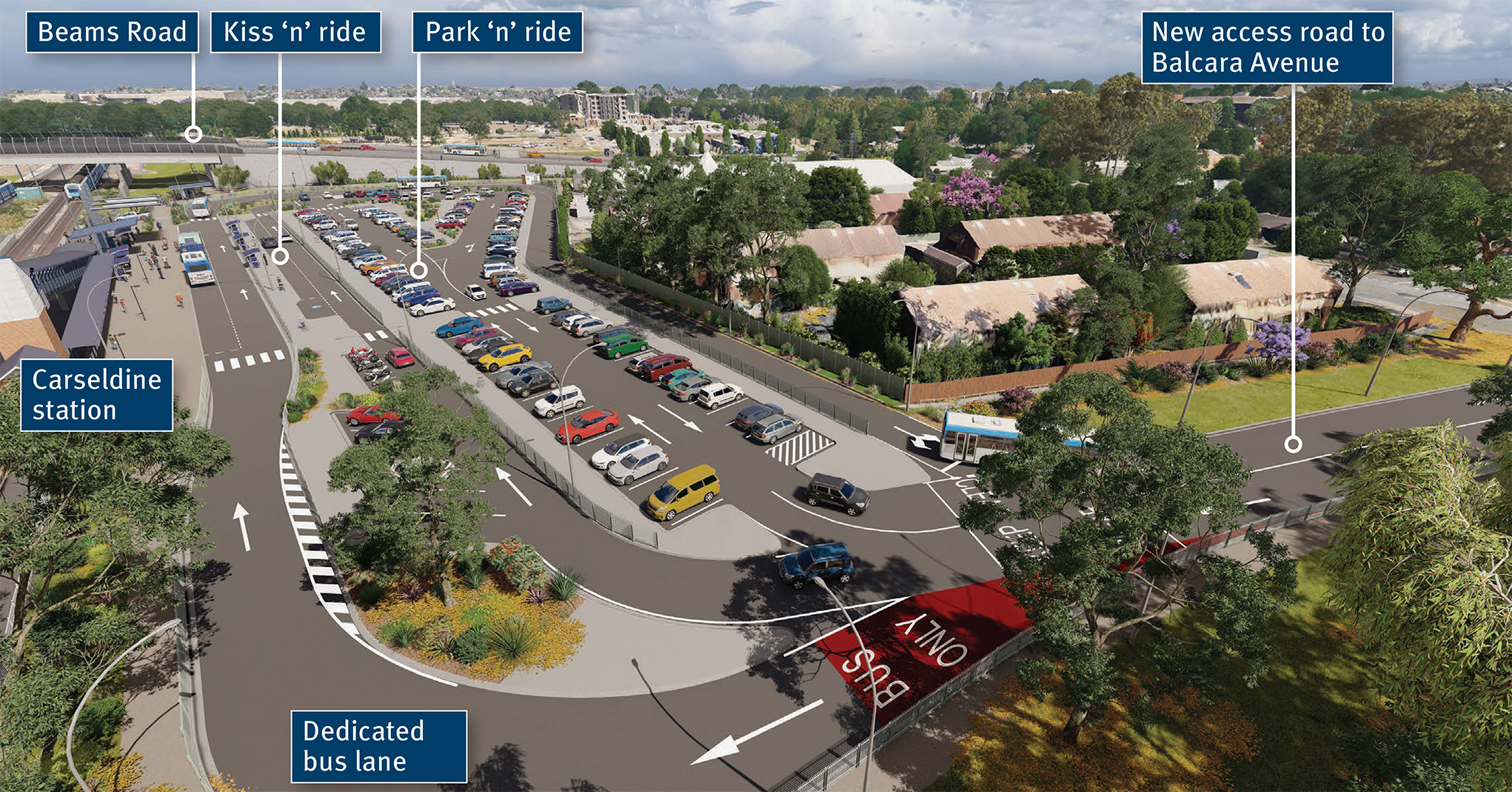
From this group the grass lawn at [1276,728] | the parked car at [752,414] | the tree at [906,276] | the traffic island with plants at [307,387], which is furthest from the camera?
the tree at [906,276]

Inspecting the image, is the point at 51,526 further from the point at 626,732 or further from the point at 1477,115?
the point at 1477,115

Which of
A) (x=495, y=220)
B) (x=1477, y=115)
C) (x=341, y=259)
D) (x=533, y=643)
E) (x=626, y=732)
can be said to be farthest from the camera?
(x=495, y=220)

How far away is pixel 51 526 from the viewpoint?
21312 mm

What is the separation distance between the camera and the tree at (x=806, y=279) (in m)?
67.8

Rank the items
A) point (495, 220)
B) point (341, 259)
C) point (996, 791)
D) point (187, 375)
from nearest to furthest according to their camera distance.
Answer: point (996, 791) → point (187, 375) → point (341, 259) → point (495, 220)

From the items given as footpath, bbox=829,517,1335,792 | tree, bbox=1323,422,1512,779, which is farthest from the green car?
tree, bbox=1323,422,1512,779

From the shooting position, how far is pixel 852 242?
85.2 meters

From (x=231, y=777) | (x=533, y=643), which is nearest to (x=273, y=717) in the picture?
(x=231, y=777)

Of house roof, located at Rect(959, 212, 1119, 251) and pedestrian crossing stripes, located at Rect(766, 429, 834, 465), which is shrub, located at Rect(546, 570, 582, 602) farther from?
house roof, located at Rect(959, 212, 1119, 251)

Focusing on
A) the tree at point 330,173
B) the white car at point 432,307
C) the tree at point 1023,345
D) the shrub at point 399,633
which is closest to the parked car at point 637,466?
the shrub at point 399,633

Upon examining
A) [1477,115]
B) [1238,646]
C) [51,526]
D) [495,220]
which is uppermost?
[1477,115]

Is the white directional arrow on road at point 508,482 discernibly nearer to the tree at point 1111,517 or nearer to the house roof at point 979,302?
the tree at point 1111,517

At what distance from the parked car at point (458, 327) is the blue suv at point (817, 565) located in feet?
157

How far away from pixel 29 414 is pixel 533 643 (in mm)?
19808
